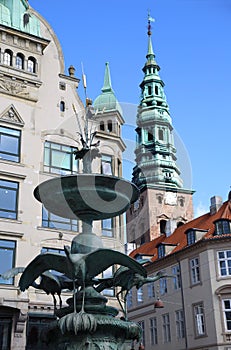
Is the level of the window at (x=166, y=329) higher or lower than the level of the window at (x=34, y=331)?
higher

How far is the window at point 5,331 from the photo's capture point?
19.7 meters

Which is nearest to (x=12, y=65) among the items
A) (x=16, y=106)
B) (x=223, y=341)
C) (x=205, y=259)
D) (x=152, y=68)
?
(x=16, y=106)

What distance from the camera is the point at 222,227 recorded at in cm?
3422

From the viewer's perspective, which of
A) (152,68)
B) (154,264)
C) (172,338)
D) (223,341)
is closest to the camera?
(223,341)

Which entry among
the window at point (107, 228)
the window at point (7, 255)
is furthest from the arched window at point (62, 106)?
the window at point (7, 255)

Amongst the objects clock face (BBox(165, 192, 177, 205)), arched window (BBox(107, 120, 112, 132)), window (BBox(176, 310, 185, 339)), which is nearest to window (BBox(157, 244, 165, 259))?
window (BBox(176, 310, 185, 339))

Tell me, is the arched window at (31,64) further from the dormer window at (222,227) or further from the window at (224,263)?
the window at (224,263)

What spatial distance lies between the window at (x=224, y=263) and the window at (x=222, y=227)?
52.9 inches

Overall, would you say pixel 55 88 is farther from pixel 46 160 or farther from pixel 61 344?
pixel 61 344

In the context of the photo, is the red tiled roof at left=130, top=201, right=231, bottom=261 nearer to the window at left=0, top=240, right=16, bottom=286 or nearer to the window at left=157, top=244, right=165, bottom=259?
the window at left=157, top=244, right=165, bottom=259

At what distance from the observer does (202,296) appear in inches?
1329

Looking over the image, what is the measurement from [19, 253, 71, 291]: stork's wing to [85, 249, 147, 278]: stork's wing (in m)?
0.46

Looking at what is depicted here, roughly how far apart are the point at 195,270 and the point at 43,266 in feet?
85.7

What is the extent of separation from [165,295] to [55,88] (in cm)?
2004
